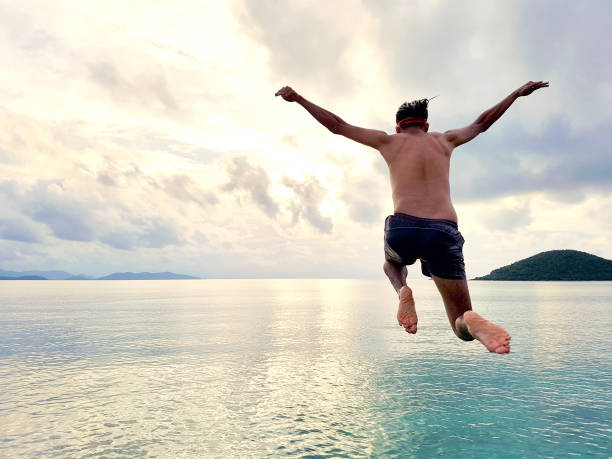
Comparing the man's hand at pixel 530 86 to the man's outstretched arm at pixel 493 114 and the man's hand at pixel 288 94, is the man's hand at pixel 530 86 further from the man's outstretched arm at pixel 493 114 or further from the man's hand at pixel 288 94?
the man's hand at pixel 288 94

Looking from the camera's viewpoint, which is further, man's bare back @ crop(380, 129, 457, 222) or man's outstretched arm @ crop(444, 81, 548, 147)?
man's outstretched arm @ crop(444, 81, 548, 147)

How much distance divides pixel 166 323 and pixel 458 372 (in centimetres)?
5433

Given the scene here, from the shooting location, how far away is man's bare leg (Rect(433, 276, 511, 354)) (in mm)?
5387

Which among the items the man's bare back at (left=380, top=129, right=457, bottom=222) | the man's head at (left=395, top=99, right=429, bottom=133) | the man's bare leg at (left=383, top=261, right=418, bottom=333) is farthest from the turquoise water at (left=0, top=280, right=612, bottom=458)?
the man's head at (left=395, top=99, right=429, bottom=133)

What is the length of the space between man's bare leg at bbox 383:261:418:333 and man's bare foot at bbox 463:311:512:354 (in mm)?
685

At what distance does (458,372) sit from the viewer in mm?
37688

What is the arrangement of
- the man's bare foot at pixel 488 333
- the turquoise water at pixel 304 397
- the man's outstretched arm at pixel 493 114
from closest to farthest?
the man's bare foot at pixel 488 333
the man's outstretched arm at pixel 493 114
the turquoise water at pixel 304 397

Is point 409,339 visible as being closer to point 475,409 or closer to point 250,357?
point 250,357

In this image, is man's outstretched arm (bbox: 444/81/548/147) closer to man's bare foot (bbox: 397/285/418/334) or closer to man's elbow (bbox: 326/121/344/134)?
man's elbow (bbox: 326/121/344/134)

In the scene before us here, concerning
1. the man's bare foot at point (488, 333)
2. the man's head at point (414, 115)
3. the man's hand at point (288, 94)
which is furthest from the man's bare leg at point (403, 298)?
the man's hand at point (288, 94)

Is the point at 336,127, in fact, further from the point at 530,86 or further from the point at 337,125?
the point at 530,86

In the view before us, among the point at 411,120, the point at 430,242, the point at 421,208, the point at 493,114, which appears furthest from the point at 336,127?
the point at 493,114

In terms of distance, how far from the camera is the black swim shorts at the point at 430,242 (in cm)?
569

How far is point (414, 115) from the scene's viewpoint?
6398 mm
